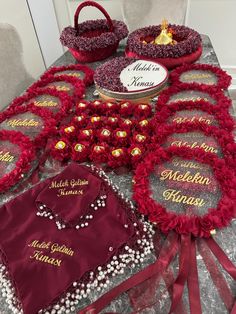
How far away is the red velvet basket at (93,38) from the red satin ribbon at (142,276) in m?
0.88

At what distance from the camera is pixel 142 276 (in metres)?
0.55

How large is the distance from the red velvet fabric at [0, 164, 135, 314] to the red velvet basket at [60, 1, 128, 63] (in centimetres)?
74

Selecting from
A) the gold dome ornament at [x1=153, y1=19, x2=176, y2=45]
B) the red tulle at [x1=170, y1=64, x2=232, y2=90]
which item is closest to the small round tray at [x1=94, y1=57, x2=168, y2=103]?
the red tulle at [x1=170, y1=64, x2=232, y2=90]

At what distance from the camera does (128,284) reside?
1.77ft

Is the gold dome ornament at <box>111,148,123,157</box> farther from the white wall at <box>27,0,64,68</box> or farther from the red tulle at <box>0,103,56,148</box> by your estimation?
the white wall at <box>27,0,64,68</box>

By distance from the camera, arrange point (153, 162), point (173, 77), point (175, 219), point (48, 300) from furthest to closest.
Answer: point (173, 77), point (153, 162), point (175, 219), point (48, 300)

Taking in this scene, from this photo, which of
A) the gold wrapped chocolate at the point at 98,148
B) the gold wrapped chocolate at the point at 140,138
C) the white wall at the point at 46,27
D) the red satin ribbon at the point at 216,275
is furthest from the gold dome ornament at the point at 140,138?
the white wall at the point at 46,27

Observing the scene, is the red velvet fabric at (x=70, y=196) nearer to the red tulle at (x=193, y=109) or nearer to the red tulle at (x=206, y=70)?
the red tulle at (x=193, y=109)

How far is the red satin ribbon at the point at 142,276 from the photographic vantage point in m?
0.52

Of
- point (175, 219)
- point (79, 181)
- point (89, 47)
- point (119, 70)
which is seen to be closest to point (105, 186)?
point (79, 181)

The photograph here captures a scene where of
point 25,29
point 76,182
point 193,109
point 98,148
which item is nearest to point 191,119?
point 193,109

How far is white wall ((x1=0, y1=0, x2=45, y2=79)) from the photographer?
51.6 inches

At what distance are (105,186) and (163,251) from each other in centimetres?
20

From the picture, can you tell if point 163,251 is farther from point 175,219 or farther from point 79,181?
point 79,181
